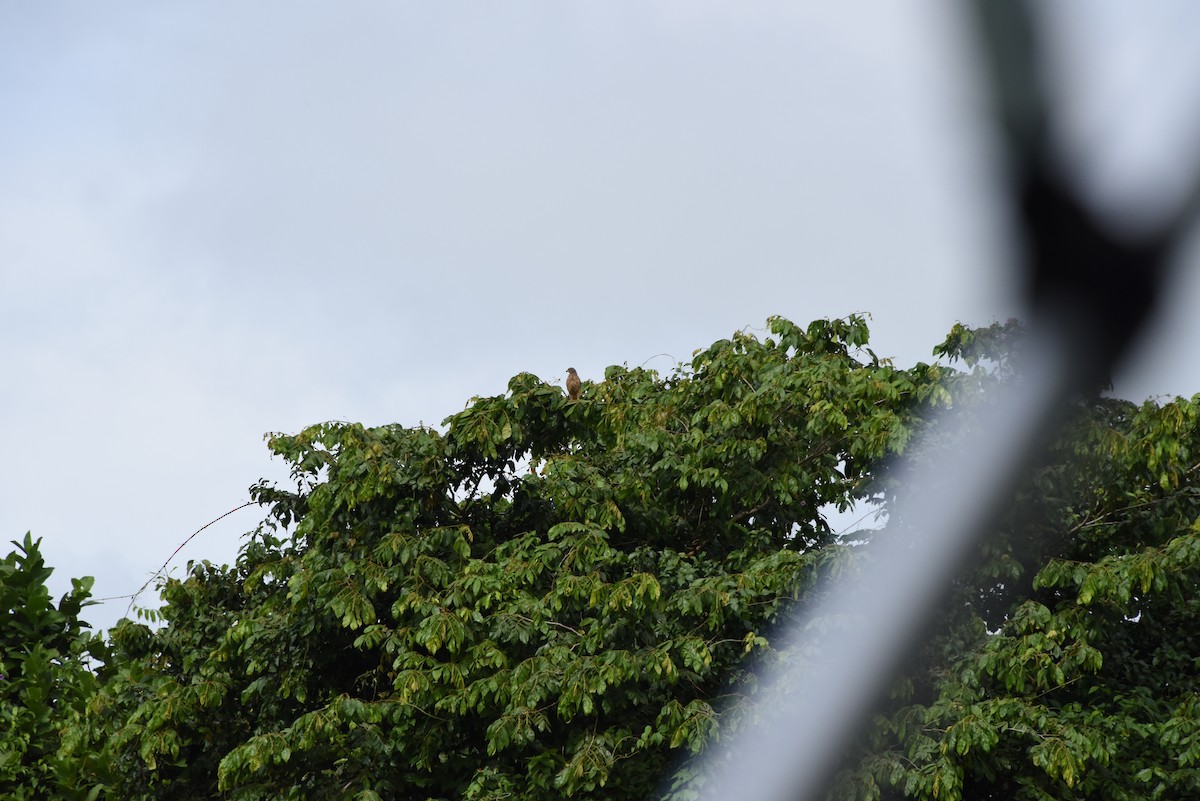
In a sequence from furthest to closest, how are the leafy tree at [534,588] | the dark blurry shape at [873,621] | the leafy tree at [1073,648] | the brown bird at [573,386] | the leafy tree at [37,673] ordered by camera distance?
the leafy tree at [37,673], the brown bird at [573,386], the leafy tree at [534,588], the dark blurry shape at [873,621], the leafy tree at [1073,648]

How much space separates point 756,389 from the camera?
20.6 feet

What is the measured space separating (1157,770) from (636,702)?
228 centimetres

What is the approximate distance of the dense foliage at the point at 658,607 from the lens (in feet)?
17.1

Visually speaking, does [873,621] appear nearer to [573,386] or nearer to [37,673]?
[573,386]

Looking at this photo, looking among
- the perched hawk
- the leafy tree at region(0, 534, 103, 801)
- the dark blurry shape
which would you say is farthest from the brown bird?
the leafy tree at region(0, 534, 103, 801)

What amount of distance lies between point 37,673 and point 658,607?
5.79 m

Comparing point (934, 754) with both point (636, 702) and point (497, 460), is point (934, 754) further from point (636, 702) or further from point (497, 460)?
point (497, 460)

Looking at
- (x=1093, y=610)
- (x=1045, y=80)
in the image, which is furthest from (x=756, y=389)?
(x=1045, y=80)

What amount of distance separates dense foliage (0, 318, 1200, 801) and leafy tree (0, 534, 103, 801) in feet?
5.53

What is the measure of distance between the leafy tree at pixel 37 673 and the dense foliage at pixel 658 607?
169 centimetres

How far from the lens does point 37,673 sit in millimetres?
8938

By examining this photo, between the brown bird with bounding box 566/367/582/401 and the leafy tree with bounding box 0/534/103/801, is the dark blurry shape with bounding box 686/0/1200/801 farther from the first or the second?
the leafy tree with bounding box 0/534/103/801

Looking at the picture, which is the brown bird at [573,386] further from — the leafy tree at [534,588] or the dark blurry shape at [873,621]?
the dark blurry shape at [873,621]

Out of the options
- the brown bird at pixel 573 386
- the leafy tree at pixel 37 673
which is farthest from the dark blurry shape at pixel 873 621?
the leafy tree at pixel 37 673
